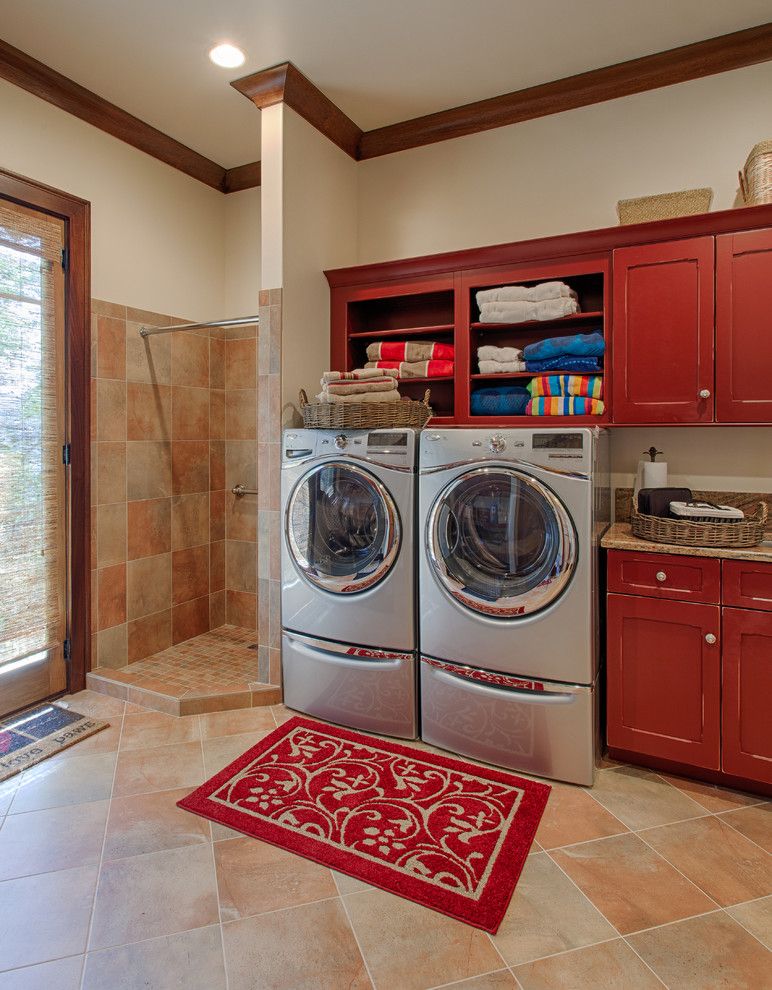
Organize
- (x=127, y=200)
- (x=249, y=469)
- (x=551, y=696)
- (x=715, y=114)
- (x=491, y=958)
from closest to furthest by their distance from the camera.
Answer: (x=491, y=958) < (x=551, y=696) < (x=715, y=114) < (x=127, y=200) < (x=249, y=469)

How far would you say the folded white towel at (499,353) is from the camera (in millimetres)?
2750

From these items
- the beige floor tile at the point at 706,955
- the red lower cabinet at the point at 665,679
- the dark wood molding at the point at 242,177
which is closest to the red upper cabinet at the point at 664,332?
the red lower cabinet at the point at 665,679

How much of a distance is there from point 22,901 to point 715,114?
3.76 meters

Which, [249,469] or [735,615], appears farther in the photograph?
[249,469]

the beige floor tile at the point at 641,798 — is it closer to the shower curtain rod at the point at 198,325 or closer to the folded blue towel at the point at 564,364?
the folded blue towel at the point at 564,364

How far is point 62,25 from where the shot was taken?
2.44 metres

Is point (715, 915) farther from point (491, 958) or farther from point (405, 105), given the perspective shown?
point (405, 105)

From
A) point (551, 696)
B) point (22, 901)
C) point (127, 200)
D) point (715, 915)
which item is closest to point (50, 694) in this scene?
point (22, 901)

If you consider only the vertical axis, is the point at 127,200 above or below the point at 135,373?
above

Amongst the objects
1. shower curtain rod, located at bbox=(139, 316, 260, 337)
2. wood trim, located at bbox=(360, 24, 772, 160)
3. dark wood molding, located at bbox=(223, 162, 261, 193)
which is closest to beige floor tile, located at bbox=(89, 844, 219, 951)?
shower curtain rod, located at bbox=(139, 316, 260, 337)

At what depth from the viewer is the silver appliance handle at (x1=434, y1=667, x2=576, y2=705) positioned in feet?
7.38

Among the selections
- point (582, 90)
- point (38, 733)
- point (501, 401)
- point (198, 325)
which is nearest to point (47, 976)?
point (38, 733)

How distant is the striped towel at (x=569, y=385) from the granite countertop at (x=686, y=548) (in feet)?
1.98

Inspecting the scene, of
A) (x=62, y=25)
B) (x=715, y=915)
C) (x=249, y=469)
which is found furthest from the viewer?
(x=249, y=469)
